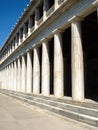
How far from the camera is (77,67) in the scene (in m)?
14.4

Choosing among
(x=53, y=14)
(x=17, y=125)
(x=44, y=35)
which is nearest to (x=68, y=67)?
(x=44, y=35)

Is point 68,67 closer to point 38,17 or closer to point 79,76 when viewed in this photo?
point 38,17

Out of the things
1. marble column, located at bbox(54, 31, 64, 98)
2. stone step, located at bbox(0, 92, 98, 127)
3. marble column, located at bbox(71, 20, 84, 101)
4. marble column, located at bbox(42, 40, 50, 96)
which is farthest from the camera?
marble column, located at bbox(42, 40, 50, 96)

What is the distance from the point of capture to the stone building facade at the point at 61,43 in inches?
571

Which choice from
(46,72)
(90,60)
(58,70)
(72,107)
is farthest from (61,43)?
(90,60)

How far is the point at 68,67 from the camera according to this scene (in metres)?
32.1

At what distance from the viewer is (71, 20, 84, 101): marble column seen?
1421cm

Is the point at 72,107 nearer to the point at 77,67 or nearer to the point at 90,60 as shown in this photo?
the point at 77,67

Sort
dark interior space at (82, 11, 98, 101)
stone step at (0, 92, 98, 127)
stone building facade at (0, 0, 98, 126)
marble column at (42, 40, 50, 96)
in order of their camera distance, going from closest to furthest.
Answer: stone step at (0, 92, 98, 127)
stone building facade at (0, 0, 98, 126)
marble column at (42, 40, 50, 96)
dark interior space at (82, 11, 98, 101)

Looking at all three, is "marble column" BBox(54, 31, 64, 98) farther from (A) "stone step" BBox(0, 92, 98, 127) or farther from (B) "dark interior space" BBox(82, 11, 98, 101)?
(B) "dark interior space" BBox(82, 11, 98, 101)

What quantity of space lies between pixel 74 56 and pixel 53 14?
210 inches

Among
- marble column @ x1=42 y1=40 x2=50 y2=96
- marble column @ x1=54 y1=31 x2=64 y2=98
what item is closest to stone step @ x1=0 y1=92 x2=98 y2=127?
marble column @ x1=54 y1=31 x2=64 y2=98

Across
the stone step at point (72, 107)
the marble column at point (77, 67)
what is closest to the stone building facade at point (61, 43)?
the marble column at point (77, 67)

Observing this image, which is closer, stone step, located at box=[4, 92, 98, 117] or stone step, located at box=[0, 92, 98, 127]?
stone step, located at box=[0, 92, 98, 127]
